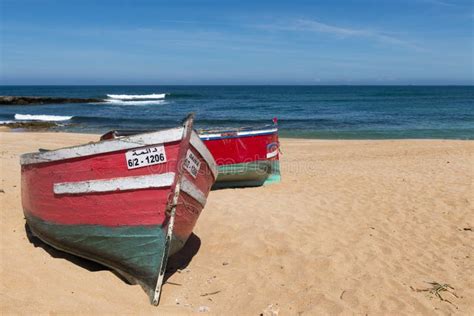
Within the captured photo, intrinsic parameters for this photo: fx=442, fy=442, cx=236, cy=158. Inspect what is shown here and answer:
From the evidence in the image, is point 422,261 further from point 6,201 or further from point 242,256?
point 6,201

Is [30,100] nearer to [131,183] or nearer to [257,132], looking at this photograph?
[257,132]

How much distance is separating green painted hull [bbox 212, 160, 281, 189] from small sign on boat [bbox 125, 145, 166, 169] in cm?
487

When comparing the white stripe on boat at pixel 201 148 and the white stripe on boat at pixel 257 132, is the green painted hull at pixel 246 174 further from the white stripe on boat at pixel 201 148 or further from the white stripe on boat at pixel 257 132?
the white stripe on boat at pixel 201 148

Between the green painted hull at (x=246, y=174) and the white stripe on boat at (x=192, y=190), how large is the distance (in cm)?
409

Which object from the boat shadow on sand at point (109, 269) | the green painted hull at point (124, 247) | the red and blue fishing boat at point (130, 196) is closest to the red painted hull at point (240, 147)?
the boat shadow on sand at point (109, 269)

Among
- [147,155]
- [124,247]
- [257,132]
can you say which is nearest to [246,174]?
[257,132]

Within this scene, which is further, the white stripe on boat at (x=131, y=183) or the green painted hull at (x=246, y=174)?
the green painted hull at (x=246, y=174)

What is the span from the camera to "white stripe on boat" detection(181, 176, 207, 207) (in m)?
4.80

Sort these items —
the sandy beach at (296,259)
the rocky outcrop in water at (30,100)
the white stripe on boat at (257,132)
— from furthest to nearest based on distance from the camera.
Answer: the rocky outcrop in water at (30,100)
the white stripe on boat at (257,132)
the sandy beach at (296,259)

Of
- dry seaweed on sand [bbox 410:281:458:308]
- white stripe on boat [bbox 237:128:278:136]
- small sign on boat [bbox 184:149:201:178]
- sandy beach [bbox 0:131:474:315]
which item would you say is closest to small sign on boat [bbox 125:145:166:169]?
small sign on boat [bbox 184:149:201:178]

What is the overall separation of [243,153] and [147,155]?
16.9 ft

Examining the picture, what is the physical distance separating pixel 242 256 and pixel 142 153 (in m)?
2.09

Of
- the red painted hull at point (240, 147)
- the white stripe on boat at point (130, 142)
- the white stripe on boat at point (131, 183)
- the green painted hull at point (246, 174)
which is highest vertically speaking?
the white stripe on boat at point (130, 142)

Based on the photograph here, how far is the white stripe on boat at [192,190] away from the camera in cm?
480
